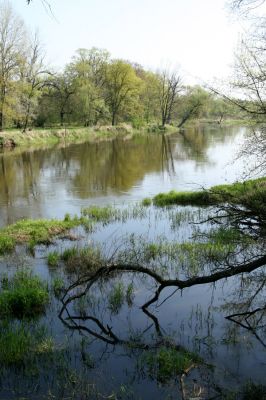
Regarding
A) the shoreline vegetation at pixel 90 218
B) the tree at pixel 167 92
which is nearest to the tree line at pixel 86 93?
the tree at pixel 167 92

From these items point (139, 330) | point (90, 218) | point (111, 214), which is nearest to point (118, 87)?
point (111, 214)

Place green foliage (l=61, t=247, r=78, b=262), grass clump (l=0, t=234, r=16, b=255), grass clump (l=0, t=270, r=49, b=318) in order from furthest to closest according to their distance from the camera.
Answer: grass clump (l=0, t=234, r=16, b=255) → green foliage (l=61, t=247, r=78, b=262) → grass clump (l=0, t=270, r=49, b=318)

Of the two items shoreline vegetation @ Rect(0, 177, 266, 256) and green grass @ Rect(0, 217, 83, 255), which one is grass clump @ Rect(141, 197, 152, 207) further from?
green grass @ Rect(0, 217, 83, 255)

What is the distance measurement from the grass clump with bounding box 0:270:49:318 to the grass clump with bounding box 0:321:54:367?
75cm

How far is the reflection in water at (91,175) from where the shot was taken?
1986 centimetres

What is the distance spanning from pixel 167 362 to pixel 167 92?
86.0 meters

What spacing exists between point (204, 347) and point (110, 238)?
6.75 meters

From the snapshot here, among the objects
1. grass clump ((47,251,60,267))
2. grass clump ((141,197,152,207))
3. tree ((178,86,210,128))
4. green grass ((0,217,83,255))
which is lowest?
grass clump ((47,251,60,267))

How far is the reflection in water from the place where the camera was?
19.9 m

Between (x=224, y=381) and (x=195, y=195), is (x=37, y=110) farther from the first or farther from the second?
(x=224, y=381)

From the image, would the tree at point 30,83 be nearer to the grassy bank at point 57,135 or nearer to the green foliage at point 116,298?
the grassy bank at point 57,135

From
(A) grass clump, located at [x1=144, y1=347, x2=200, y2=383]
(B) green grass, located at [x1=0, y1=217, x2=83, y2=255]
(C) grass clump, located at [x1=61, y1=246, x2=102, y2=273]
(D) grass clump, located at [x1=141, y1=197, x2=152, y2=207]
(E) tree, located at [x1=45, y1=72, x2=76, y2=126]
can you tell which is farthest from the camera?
(E) tree, located at [x1=45, y1=72, x2=76, y2=126]

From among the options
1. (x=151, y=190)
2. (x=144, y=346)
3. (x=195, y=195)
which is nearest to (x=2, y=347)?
(x=144, y=346)

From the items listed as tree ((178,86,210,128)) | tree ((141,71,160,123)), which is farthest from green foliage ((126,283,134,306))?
tree ((141,71,160,123))
